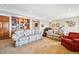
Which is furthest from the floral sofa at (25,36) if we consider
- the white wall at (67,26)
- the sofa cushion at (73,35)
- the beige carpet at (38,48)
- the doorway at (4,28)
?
the sofa cushion at (73,35)

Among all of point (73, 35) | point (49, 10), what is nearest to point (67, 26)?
point (73, 35)

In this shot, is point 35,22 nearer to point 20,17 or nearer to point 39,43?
point 20,17

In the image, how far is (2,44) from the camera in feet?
7.20

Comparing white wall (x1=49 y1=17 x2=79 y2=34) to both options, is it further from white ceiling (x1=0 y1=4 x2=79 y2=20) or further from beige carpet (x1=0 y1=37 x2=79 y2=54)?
beige carpet (x1=0 y1=37 x2=79 y2=54)

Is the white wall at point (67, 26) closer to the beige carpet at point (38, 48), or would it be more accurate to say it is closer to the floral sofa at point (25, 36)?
the beige carpet at point (38, 48)

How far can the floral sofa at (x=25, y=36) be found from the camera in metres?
2.23

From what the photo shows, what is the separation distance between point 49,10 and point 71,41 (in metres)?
1.11

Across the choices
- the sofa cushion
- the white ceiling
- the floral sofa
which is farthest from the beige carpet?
the white ceiling

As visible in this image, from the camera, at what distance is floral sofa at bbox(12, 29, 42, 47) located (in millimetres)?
2227

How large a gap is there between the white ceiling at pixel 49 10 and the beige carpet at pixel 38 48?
723mm

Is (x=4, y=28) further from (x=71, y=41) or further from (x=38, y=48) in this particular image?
(x=71, y=41)

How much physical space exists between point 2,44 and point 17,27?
1.92 ft

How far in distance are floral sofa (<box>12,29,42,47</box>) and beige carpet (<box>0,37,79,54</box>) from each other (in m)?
0.11
